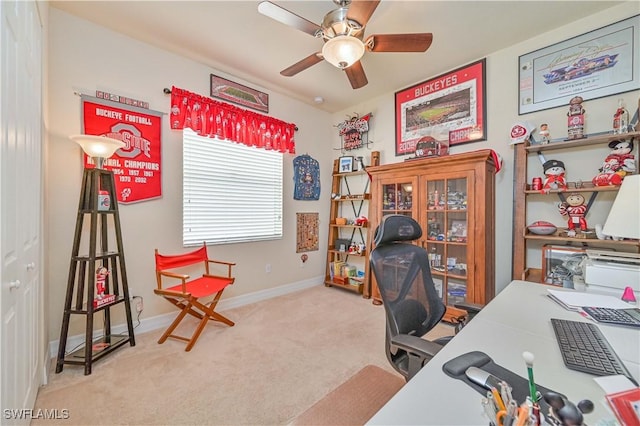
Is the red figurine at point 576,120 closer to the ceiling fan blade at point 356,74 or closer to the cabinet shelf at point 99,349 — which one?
the ceiling fan blade at point 356,74

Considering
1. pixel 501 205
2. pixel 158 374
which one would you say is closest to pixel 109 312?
pixel 158 374

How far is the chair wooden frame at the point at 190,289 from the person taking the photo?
224 centimetres

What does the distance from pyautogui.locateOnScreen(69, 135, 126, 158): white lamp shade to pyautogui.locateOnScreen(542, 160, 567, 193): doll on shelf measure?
3526mm

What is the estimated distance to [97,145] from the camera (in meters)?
1.98

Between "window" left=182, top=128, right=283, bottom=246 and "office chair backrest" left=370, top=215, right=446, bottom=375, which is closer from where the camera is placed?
"office chair backrest" left=370, top=215, right=446, bottom=375

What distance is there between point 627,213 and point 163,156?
3287 millimetres

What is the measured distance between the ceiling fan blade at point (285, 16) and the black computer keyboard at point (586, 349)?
214cm

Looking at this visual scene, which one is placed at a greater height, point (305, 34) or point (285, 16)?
point (305, 34)

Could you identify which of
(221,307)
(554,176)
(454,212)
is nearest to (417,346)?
(454,212)

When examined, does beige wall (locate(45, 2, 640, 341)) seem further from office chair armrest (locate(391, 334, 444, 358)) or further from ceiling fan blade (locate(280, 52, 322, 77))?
office chair armrest (locate(391, 334, 444, 358))

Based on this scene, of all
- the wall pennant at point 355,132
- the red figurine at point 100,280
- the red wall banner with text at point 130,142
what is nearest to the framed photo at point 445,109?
the wall pennant at point 355,132

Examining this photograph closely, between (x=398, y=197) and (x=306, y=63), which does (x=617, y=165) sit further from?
(x=306, y=63)

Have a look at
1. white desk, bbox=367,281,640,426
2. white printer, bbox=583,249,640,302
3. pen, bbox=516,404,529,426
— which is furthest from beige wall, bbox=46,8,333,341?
white printer, bbox=583,249,640,302

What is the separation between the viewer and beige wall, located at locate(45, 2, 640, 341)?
2.14 m
